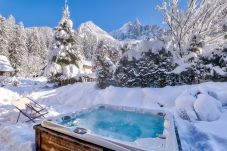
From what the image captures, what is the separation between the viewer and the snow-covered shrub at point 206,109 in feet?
18.7

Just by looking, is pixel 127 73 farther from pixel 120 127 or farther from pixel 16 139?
pixel 16 139

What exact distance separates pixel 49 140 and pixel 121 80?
6572 millimetres

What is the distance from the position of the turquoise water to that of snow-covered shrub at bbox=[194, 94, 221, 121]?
1175mm

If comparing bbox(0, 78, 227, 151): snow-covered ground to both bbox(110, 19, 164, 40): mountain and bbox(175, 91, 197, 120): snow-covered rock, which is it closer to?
bbox(175, 91, 197, 120): snow-covered rock

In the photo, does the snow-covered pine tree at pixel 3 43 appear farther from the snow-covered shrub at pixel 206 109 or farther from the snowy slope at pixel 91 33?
the snow-covered shrub at pixel 206 109

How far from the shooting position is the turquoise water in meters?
5.32

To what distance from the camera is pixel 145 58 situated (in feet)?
32.3

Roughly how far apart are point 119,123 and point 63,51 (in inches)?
584

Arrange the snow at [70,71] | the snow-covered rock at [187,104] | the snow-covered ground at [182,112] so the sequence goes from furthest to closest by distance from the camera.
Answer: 1. the snow at [70,71]
2. the snow-covered rock at [187,104]
3. the snow-covered ground at [182,112]

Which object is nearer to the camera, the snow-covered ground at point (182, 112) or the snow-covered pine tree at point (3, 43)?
the snow-covered ground at point (182, 112)

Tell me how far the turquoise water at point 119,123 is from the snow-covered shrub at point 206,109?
117 cm

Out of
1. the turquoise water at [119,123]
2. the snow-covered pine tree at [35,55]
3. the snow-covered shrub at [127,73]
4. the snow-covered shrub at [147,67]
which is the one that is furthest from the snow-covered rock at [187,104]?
the snow-covered pine tree at [35,55]

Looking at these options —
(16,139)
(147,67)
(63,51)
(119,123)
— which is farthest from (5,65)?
(119,123)

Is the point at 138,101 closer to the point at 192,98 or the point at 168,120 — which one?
the point at 192,98
